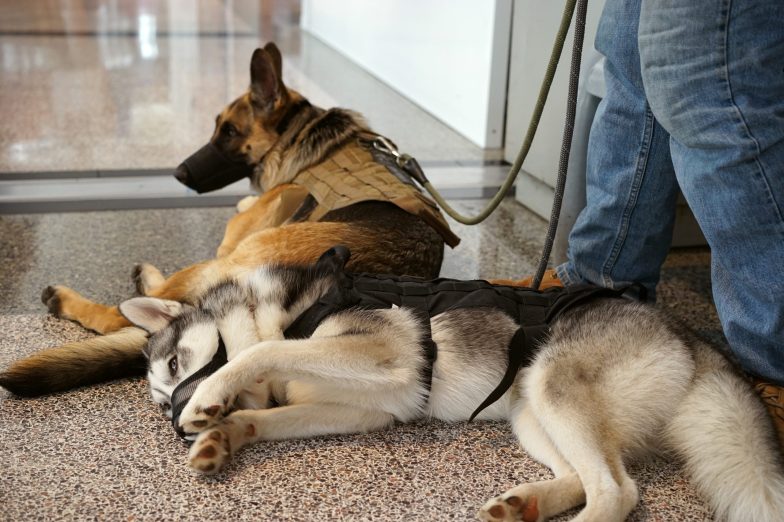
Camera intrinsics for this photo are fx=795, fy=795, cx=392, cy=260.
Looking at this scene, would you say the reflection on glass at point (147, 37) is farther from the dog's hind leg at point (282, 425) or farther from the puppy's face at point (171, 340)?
the dog's hind leg at point (282, 425)

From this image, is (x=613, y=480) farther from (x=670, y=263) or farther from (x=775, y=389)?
(x=670, y=263)

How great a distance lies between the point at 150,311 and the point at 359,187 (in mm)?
876

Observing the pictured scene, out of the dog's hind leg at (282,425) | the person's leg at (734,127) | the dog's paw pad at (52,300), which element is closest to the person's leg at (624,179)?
the person's leg at (734,127)

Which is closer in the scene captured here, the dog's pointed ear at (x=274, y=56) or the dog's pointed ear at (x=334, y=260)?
the dog's pointed ear at (x=334, y=260)

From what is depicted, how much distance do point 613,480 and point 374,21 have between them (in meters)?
5.85

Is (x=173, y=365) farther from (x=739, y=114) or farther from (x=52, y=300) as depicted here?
(x=739, y=114)

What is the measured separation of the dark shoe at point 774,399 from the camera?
2.00m

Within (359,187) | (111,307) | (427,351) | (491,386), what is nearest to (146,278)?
(111,307)

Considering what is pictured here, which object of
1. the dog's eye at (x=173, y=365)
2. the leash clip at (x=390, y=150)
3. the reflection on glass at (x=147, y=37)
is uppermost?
the leash clip at (x=390, y=150)

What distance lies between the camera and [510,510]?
5.63ft

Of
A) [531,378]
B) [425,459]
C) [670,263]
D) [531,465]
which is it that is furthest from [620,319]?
[670,263]

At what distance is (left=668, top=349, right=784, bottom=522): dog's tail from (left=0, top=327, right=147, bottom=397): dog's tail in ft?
4.73

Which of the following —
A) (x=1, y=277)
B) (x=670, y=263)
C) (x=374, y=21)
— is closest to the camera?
(x=1, y=277)

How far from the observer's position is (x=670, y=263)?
338 cm
